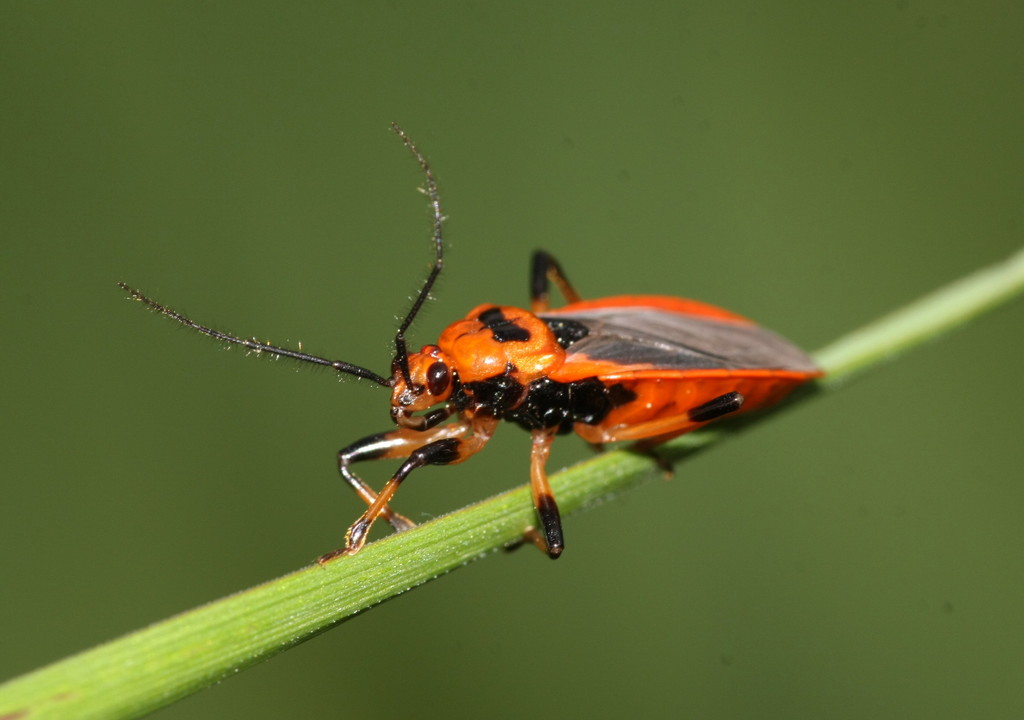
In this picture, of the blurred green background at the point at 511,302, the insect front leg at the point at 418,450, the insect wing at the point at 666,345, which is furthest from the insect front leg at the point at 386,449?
the blurred green background at the point at 511,302

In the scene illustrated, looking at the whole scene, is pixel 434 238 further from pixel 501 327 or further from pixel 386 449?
pixel 386 449

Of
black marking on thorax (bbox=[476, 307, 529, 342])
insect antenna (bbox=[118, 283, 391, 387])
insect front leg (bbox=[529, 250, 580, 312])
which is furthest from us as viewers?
insect front leg (bbox=[529, 250, 580, 312])

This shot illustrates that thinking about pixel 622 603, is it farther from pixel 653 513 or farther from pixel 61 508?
pixel 61 508

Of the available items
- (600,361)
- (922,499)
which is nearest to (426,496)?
(600,361)

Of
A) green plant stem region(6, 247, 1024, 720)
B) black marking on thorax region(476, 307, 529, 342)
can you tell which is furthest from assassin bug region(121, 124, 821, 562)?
green plant stem region(6, 247, 1024, 720)

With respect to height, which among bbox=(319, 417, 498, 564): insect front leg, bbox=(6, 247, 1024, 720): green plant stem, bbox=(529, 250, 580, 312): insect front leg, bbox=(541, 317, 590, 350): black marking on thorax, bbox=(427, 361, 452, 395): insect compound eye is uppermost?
bbox=(529, 250, 580, 312): insect front leg

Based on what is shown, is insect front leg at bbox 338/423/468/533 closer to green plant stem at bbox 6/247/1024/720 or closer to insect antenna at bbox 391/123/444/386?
insect antenna at bbox 391/123/444/386
